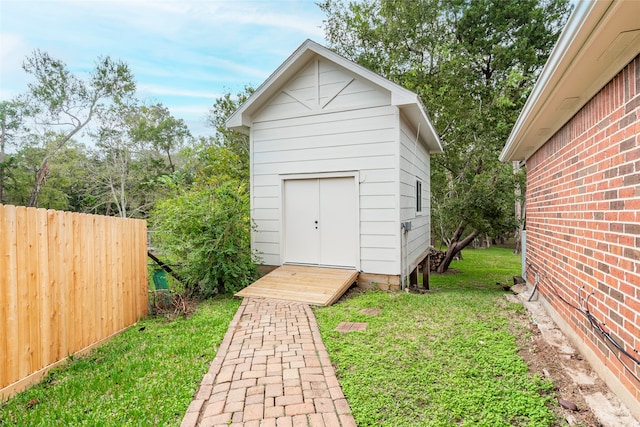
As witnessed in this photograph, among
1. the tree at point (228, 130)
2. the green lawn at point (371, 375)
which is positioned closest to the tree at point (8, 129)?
the tree at point (228, 130)

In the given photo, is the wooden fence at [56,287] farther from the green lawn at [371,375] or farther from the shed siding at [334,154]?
the shed siding at [334,154]

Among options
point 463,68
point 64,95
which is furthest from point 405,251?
point 64,95

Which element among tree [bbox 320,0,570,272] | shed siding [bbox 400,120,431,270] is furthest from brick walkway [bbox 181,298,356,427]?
tree [bbox 320,0,570,272]

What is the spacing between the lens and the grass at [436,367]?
2482 mm

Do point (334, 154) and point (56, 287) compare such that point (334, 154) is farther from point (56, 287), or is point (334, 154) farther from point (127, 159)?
point (127, 159)

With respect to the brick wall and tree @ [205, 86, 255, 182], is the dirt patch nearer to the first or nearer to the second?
the brick wall

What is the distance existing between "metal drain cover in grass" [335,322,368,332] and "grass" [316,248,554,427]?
117 millimetres

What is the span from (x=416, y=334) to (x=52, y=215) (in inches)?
168

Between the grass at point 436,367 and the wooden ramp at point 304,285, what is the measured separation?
543 mm

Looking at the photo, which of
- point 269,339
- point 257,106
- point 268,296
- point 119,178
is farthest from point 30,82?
point 269,339

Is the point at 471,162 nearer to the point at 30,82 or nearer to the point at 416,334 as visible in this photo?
the point at 416,334

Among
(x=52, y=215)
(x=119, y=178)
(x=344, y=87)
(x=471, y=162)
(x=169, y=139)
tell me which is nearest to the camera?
(x=52, y=215)

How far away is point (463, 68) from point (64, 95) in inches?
900

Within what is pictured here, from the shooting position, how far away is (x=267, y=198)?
7.97m
